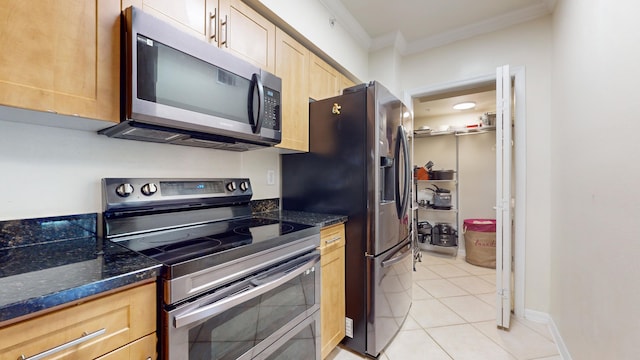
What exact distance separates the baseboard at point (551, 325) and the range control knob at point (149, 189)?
2.60 meters

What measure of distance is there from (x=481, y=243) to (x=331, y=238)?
2867 mm

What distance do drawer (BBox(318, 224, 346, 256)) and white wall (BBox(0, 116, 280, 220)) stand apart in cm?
86

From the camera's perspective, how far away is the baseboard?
1.71m

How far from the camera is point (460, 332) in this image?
6.51 ft

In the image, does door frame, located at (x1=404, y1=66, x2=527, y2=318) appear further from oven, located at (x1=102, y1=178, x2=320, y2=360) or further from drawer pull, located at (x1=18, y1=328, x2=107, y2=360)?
drawer pull, located at (x1=18, y1=328, x2=107, y2=360)

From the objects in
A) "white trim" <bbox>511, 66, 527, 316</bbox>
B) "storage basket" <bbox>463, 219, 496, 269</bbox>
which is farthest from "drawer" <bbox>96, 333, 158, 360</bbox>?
"storage basket" <bbox>463, 219, 496, 269</bbox>

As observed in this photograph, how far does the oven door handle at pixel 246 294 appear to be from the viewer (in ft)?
2.71

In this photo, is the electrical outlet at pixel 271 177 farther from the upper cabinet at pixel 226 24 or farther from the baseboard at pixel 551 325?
the baseboard at pixel 551 325

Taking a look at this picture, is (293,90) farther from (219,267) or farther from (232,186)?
(219,267)

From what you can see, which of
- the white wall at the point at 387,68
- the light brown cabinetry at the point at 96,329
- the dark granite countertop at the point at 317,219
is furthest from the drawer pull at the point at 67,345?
the white wall at the point at 387,68

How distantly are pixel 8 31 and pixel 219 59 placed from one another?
65cm

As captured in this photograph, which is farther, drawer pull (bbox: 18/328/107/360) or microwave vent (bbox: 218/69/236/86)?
microwave vent (bbox: 218/69/236/86)

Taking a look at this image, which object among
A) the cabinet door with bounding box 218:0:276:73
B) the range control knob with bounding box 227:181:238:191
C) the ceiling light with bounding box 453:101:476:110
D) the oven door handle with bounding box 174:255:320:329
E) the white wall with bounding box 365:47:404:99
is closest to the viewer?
the oven door handle with bounding box 174:255:320:329

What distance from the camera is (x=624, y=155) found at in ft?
3.48
